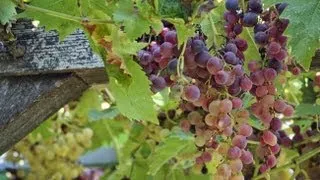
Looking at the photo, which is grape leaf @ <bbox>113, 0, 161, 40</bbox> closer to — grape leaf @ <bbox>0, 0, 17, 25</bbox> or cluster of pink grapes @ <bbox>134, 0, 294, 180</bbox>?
cluster of pink grapes @ <bbox>134, 0, 294, 180</bbox>

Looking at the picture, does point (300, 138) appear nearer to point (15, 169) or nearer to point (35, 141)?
point (35, 141)

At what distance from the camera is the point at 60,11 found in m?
1.09

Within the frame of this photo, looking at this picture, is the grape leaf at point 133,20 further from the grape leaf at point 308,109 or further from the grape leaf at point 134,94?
the grape leaf at point 308,109

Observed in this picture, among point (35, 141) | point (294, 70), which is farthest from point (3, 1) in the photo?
point (35, 141)

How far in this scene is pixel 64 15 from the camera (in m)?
1.03

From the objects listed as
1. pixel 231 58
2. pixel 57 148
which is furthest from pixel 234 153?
pixel 57 148

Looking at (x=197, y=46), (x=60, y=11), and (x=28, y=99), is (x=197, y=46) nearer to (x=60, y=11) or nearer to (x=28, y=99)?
(x=60, y=11)

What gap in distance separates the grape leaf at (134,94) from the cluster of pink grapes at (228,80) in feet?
0.05

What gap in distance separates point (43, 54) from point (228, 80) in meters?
0.35

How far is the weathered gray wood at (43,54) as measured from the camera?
123cm

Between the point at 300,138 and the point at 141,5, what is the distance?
652 millimetres

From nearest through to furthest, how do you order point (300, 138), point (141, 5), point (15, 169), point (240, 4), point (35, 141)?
point (141, 5), point (240, 4), point (300, 138), point (35, 141), point (15, 169)

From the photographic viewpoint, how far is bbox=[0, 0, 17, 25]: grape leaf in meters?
1.05

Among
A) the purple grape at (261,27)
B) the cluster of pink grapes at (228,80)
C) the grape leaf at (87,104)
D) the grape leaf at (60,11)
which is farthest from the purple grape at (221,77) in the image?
the grape leaf at (87,104)
